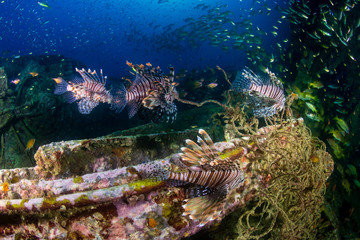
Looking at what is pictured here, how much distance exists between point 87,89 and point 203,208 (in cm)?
334

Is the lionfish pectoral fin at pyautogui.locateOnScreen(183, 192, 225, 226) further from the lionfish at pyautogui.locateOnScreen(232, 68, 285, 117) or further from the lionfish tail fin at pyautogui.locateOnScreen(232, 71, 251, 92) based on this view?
the lionfish tail fin at pyautogui.locateOnScreen(232, 71, 251, 92)

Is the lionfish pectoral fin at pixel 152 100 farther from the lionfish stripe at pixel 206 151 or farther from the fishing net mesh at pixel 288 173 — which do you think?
the lionfish stripe at pixel 206 151

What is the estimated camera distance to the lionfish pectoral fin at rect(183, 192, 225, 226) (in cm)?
133

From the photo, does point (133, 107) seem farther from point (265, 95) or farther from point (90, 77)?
point (265, 95)

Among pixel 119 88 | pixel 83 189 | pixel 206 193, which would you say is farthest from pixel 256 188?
pixel 119 88

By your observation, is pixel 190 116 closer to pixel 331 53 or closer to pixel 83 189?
pixel 83 189

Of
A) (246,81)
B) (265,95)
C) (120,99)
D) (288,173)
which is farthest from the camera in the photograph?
(246,81)

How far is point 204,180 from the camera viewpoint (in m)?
1.41

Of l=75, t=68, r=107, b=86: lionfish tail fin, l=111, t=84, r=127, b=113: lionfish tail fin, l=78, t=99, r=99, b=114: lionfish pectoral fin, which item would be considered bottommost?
l=78, t=99, r=99, b=114: lionfish pectoral fin

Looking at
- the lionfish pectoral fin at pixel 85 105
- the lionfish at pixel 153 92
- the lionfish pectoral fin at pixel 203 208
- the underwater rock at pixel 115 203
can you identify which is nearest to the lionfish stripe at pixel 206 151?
the underwater rock at pixel 115 203

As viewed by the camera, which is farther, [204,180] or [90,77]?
[90,77]

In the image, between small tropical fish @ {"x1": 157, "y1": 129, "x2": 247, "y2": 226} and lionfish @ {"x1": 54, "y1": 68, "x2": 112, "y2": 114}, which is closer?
small tropical fish @ {"x1": 157, "y1": 129, "x2": 247, "y2": 226}

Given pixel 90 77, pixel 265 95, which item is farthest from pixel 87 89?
pixel 265 95

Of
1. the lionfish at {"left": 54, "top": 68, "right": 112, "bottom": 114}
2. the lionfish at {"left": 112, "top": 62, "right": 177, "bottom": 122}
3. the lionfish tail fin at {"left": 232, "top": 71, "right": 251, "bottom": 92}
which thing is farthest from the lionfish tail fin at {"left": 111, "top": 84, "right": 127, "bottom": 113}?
the lionfish tail fin at {"left": 232, "top": 71, "right": 251, "bottom": 92}
